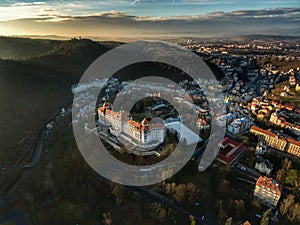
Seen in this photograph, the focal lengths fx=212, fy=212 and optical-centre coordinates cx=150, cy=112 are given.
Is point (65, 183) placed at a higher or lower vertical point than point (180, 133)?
lower

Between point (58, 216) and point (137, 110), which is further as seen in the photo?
point (137, 110)

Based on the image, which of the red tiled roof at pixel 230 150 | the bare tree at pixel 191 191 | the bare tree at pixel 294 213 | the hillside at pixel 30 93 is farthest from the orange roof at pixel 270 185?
the hillside at pixel 30 93

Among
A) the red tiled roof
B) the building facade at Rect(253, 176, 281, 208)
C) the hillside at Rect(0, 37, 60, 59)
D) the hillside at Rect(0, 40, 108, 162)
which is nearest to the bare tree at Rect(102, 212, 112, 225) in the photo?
the building facade at Rect(253, 176, 281, 208)

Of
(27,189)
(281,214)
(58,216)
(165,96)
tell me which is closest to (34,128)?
(27,189)

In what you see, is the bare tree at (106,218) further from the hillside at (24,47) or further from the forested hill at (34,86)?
the hillside at (24,47)

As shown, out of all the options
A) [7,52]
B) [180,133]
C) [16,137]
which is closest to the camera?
[180,133]

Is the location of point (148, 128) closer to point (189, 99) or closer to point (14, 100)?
point (189, 99)

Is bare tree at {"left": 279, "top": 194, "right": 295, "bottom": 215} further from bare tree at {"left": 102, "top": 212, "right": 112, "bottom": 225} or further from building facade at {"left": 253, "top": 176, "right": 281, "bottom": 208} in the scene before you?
bare tree at {"left": 102, "top": 212, "right": 112, "bottom": 225}
